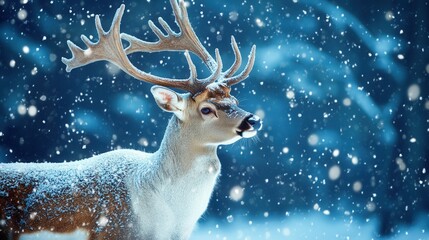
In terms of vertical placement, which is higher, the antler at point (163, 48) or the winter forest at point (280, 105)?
the winter forest at point (280, 105)

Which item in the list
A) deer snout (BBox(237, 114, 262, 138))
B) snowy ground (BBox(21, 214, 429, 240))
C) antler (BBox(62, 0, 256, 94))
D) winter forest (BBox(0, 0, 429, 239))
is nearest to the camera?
deer snout (BBox(237, 114, 262, 138))

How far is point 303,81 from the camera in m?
3.22

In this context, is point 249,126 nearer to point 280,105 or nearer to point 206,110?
point 206,110

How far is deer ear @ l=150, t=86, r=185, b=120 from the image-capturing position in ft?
6.33

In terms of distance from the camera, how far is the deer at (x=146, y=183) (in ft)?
6.36

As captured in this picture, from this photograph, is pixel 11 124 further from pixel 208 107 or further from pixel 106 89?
pixel 208 107

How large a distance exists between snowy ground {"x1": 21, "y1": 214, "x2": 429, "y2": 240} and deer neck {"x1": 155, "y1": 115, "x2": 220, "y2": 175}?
1.26 meters

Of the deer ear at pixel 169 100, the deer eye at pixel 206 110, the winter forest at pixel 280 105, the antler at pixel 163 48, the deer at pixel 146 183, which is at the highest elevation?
the winter forest at pixel 280 105

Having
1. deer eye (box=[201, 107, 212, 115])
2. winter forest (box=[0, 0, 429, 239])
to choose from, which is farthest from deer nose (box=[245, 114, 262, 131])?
winter forest (box=[0, 0, 429, 239])

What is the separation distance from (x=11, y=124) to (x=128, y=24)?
75cm

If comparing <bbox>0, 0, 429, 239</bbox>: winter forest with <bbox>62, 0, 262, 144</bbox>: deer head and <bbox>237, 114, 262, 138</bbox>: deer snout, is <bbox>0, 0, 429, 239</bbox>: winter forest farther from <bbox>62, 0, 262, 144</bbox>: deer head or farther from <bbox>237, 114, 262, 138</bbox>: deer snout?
<bbox>237, 114, 262, 138</bbox>: deer snout

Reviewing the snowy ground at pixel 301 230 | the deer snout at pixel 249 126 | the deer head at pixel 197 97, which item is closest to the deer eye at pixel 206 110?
the deer head at pixel 197 97

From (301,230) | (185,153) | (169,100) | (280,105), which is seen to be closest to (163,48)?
(169,100)

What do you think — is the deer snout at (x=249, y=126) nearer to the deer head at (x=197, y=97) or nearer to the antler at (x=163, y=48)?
the deer head at (x=197, y=97)
